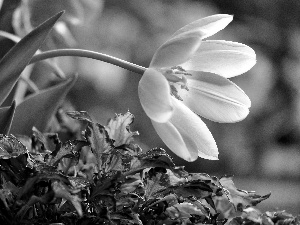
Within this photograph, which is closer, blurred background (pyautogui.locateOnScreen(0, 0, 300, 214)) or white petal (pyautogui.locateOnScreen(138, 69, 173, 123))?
white petal (pyautogui.locateOnScreen(138, 69, 173, 123))

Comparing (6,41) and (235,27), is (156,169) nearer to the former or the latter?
(6,41)

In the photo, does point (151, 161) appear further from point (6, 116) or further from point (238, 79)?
point (238, 79)

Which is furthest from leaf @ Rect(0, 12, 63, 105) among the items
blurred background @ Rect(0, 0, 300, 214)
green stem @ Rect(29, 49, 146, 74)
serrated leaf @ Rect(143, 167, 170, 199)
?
blurred background @ Rect(0, 0, 300, 214)

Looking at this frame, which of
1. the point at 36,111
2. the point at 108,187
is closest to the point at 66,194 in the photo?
the point at 108,187

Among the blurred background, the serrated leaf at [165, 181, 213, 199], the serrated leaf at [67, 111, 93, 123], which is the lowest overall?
the serrated leaf at [165, 181, 213, 199]

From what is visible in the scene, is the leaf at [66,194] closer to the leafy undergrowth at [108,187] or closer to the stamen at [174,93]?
the leafy undergrowth at [108,187]

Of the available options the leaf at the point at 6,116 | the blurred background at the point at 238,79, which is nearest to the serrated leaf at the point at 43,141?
the leaf at the point at 6,116

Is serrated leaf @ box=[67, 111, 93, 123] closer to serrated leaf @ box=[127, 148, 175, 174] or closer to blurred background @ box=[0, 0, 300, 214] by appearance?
serrated leaf @ box=[127, 148, 175, 174]
